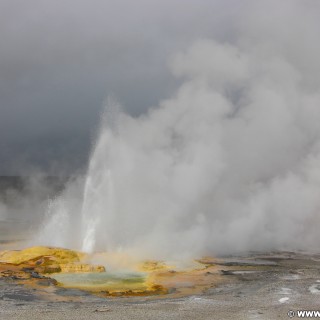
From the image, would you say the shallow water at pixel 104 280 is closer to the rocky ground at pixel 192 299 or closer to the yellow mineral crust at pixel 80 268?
the yellow mineral crust at pixel 80 268

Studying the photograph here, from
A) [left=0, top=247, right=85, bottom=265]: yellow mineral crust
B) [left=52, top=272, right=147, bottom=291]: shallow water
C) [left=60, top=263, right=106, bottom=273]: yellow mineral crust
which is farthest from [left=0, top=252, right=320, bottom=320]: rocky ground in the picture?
[left=0, top=247, right=85, bottom=265]: yellow mineral crust

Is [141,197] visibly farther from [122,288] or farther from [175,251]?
[122,288]

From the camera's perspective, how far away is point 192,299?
22.8 metres

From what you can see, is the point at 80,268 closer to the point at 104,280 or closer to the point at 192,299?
the point at 104,280

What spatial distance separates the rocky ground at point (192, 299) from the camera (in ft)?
65.2

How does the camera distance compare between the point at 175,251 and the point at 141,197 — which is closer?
the point at 175,251

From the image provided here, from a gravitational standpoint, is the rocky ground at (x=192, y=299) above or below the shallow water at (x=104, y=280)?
below

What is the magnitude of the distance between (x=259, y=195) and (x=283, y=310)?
32787 millimetres

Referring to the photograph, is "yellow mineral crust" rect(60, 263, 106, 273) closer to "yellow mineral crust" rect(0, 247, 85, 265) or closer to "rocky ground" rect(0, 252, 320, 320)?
"yellow mineral crust" rect(0, 247, 85, 265)

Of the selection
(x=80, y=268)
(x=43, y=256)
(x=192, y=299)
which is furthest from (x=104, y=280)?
(x=192, y=299)

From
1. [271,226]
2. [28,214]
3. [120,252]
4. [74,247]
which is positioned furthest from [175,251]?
[28,214]

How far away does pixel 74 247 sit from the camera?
38.2m

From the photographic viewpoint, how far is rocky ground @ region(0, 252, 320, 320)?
65.2ft

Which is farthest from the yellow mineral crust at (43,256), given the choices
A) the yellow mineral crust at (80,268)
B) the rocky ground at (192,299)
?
the rocky ground at (192,299)
